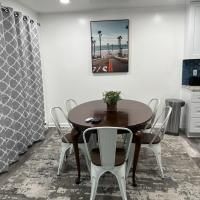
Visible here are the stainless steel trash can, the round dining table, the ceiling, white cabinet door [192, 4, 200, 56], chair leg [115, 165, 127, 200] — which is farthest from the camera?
the stainless steel trash can

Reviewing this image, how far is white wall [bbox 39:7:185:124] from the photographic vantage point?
12.8 ft

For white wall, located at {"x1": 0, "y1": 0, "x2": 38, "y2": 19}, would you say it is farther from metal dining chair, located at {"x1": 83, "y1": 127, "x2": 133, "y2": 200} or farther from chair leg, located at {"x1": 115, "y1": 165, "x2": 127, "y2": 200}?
chair leg, located at {"x1": 115, "y1": 165, "x2": 127, "y2": 200}

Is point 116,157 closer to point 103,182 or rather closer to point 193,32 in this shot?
point 103,182

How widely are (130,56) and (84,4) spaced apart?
131 cm

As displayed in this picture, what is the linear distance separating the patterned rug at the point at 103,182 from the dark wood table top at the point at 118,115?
0.72 m

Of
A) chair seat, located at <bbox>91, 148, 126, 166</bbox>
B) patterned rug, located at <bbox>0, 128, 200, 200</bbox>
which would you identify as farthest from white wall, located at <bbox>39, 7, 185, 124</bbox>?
chair seat, located at <bbox>91, 148, 126, 166</bbox>

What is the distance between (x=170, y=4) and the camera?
3.66 meters

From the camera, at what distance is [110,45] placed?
3965mm

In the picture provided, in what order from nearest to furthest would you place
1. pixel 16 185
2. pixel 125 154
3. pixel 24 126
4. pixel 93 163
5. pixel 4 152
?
pixel 93 163 → pixel 125 154 → pixel 16 185 → pixel 4 152 → pixel 24 126

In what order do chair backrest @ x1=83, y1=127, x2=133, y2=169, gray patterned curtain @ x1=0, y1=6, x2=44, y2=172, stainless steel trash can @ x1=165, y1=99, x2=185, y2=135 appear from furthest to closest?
stainless steel trash can @ x1=165, y1=99, x2=185, y2=135, gray patterned curtain @ x1=0, y1=6, x2=44, y2=172, chair backrest @ x1=83, y1=127, x2=133, y2=169

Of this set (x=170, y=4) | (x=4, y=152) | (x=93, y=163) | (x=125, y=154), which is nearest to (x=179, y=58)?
(x=170, y=4)

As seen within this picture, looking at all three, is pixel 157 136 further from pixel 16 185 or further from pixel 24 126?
pixel 24 126

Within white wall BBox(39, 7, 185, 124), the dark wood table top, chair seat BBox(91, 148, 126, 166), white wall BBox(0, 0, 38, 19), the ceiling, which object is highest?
the ceiling

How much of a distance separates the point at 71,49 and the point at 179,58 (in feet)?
7.19
